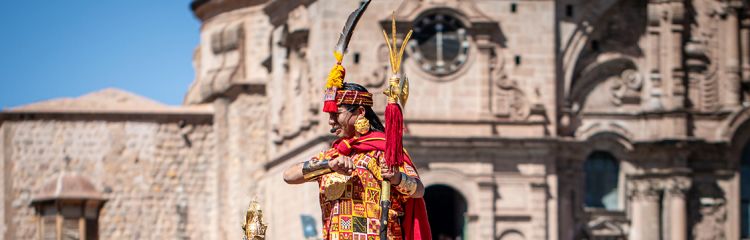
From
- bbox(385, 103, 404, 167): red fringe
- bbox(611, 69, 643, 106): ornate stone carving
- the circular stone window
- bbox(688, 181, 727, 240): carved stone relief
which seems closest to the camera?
bbox(385, 103, 404, 167): red fringe

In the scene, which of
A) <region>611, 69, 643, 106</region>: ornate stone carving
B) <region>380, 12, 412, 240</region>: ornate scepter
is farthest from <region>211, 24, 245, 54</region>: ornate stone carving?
<region>380, 12, 412, 240</region>: ornate scepter

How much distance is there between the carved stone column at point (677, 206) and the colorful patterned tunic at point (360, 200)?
104 ft

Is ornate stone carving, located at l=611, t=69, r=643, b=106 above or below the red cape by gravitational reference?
above

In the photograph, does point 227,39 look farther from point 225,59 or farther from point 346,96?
point 346,96

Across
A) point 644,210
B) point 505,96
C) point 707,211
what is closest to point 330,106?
point 505,96

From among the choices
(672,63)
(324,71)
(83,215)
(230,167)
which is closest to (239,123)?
(230,167)

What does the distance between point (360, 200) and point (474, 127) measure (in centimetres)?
2929

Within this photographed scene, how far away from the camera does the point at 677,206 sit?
1966 inches

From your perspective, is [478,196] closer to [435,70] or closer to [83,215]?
[435,70]

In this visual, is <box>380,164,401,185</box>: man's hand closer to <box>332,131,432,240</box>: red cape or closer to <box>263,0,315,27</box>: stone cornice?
<box>332,131,432,240</box>: red cape

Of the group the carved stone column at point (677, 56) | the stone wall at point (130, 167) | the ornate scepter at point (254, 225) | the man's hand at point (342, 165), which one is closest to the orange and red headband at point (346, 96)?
the man's hand at point (342, 165)

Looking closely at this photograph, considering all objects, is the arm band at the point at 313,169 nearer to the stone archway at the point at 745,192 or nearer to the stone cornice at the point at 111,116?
the stone archway at the point at 745,192

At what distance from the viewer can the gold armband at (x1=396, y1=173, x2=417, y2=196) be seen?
18234 mm

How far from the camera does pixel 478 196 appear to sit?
4750 cm
